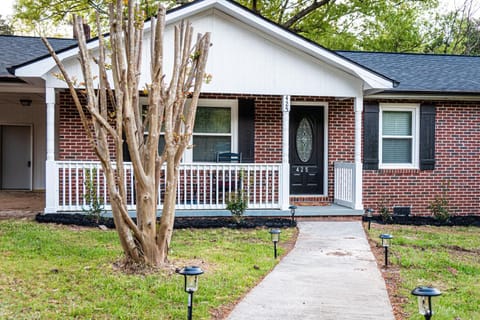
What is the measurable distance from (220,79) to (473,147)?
6252 millimetres

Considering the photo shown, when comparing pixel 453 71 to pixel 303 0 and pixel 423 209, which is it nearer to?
pixel 423 209

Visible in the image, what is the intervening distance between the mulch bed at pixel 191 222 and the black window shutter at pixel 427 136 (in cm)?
387

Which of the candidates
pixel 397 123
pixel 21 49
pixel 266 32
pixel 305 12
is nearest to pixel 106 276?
pixel 266 32

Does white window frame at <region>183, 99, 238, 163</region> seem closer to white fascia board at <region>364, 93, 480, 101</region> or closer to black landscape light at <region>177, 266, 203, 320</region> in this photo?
white fascia board at <region>364, 93, 480, 101</region>

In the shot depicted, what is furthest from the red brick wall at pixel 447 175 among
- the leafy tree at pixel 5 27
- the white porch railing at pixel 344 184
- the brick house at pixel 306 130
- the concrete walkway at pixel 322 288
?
the leafy tree at pixel 5 27

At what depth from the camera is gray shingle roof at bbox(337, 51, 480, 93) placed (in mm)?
10984

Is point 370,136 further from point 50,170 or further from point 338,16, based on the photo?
point 338,16

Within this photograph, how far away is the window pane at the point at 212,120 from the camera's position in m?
10.9

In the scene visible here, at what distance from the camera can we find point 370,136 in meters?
11.1

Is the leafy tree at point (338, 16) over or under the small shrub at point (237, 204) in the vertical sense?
over

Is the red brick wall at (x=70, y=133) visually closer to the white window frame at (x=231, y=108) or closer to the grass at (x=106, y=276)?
the grass at (x=106, y=276)

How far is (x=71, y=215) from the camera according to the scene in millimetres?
9188

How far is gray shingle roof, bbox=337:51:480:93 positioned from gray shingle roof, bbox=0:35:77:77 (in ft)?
25.4

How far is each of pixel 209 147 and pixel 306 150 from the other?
229 centimetres
